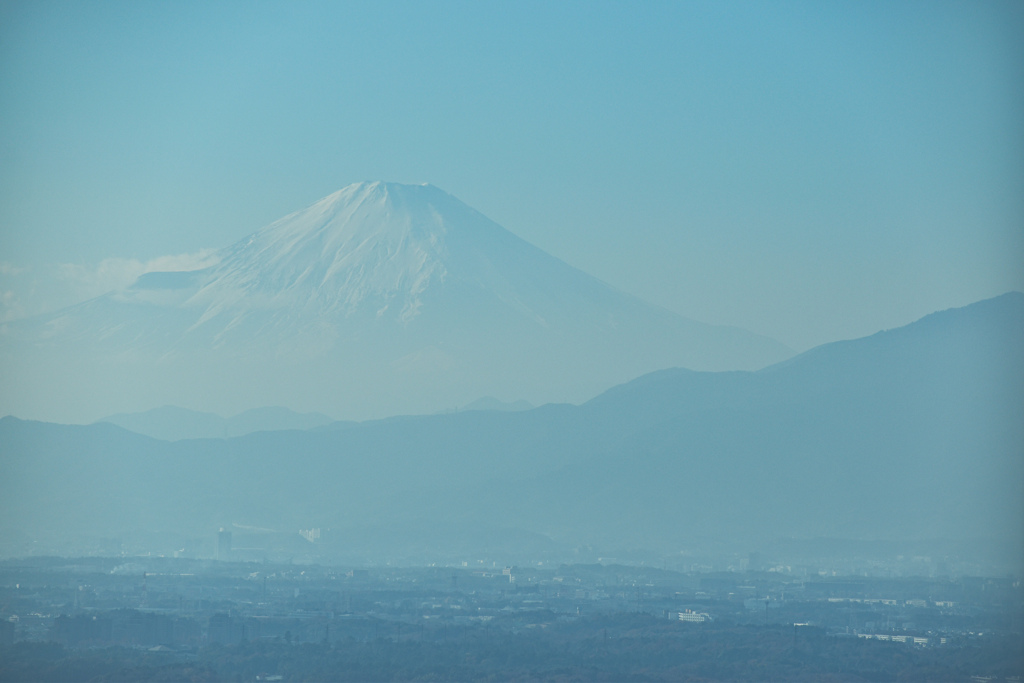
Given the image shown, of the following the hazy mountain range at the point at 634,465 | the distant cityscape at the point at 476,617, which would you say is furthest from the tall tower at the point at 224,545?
the distant cityscape at the point at 476,617

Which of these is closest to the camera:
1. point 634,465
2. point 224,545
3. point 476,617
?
point 476,617

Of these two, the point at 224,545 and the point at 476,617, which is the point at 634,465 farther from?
the point at 476,617

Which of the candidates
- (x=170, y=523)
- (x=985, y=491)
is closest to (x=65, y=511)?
(x=170, y=523)

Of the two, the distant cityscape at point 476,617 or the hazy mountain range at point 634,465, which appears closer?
the distant cityscape at point 476,617

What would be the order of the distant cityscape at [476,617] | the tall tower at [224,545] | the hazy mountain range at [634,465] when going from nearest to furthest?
the distant cityscape at [476,617] → the tall tower at [224,545] → the hazy mountain range at [634,465]

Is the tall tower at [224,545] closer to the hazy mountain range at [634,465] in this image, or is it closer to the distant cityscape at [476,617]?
the hazy mountain range at [634,465]

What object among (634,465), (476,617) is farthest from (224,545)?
(476,617)

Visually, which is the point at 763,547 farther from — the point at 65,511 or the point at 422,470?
the point at 65,511

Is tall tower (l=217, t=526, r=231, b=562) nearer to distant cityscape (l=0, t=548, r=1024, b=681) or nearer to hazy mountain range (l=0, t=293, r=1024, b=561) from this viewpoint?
hazy mountain range (l=0, t=293, r=1024, b=561)
